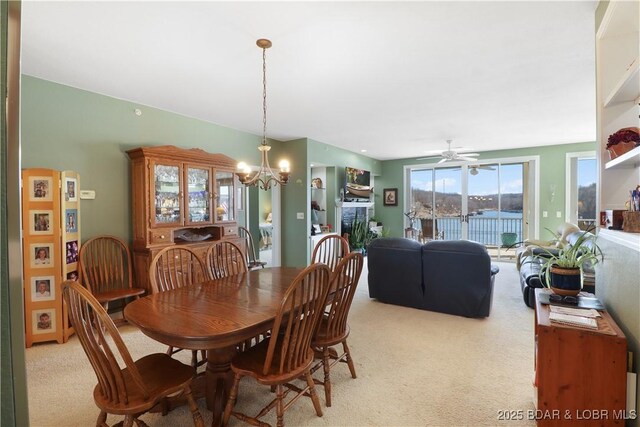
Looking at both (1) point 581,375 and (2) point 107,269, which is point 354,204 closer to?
(2) point 107,269

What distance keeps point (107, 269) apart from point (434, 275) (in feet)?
12.3

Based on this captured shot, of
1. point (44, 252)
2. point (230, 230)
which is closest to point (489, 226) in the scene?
point (230, 230)

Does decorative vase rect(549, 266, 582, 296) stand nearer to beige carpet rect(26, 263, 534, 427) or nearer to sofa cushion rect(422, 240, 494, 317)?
beige carpet rect(26, 263, 534, 427)

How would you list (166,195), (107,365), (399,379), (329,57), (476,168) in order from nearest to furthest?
(107,365)
(399,379)
(329,57)
(166,195)
(476,168)

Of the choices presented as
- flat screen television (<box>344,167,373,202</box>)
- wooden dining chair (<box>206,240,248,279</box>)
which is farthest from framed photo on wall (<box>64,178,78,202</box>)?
flat screen television (<box>344,167,373,202</box>)

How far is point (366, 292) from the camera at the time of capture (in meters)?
4.61

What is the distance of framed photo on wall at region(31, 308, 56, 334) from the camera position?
2.89 m

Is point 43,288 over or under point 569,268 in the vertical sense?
under

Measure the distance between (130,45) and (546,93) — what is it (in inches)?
165

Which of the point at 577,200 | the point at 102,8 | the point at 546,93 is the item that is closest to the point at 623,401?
the point at 546,93

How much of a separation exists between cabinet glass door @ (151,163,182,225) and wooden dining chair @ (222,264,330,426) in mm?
2493

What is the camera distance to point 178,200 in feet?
12.7

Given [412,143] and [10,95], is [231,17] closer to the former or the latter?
[10,95]

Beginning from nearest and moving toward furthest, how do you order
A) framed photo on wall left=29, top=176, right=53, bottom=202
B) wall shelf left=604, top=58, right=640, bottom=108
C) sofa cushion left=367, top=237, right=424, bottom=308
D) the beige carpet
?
wall shelf left=604, top=58, right=640, bottom=108, the beige carpet, framed photo on wall left=29, top=176, right=53, bottom=202, sofa cushion left=367, top=237, right=424, bottom=308
